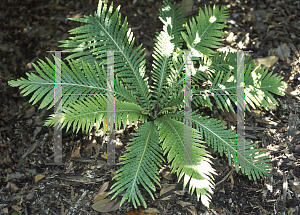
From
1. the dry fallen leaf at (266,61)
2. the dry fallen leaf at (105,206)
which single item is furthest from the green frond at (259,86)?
the dry fallen leaf at (105,206)

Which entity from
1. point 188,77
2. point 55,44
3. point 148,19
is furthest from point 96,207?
point 148,19

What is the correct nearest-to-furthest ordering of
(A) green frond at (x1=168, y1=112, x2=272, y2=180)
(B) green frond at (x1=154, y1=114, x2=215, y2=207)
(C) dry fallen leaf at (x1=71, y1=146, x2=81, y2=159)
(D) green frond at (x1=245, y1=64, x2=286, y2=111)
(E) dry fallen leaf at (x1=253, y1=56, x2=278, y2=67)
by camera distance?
1. (B) green frond at (x1=154, y1=114, x2=215, y2=207)
2. (A) green frond at (x1=168, y1=112, x2=272, y2=180)
3. (D) green frond at (x1=245, y1=64, x2=286, y2=111)
4. (C) dry fallen leaf at (x1=71, y1=146, x2=81, y2=159)
5. (E) dry fallen leaf at (x1=253, y1=56, x2=278, y2=67)

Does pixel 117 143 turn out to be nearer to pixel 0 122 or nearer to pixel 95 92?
pixel 95 92

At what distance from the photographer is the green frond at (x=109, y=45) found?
2.11 metres

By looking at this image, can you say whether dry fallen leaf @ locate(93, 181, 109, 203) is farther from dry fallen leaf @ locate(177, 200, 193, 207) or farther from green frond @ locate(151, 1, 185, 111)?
green frond @ locate(151, 1, 185, 111)

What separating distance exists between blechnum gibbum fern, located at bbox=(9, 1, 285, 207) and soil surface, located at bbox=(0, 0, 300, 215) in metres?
0.15

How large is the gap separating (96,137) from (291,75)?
219cm

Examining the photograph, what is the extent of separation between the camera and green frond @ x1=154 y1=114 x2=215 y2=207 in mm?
1631

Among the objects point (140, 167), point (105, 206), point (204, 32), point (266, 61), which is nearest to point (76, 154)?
point (105, 206)

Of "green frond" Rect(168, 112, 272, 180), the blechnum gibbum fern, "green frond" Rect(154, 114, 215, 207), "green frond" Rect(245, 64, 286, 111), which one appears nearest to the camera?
"green frond" Rect(154, 114, 215, 207)

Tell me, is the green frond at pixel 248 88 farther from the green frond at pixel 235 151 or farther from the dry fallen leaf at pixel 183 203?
the dry fallen leaf at pixel 183 203

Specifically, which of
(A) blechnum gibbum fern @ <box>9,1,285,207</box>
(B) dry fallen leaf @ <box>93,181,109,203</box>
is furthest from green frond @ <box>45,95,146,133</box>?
(B) dry fallen leaf @ <box>93,181,109,203</box>

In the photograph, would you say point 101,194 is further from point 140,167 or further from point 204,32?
point 204,32

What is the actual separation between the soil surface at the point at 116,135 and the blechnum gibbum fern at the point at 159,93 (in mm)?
155
